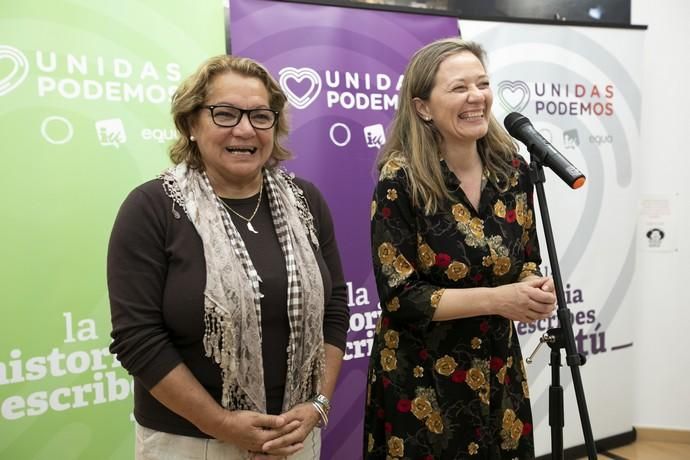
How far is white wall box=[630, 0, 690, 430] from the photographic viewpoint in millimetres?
3301

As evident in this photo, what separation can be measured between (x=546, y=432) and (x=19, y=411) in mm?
2483

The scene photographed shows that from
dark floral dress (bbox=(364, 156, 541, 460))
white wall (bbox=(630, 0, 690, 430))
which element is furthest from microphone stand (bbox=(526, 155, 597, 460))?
white wall (bbox=(630, 0, 690, 430))

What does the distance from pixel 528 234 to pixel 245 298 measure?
2.79ft

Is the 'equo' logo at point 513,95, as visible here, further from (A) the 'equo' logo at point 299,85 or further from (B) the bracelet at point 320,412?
(B) the bracelet at point 320,412

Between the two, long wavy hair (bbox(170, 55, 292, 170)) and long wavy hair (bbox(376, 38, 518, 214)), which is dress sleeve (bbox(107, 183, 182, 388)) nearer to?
long wavy hair (bbox(170, 55, 292, 170))

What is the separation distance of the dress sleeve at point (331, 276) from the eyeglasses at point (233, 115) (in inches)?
10.4

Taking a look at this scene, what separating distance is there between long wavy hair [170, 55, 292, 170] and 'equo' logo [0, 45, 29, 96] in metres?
0.88

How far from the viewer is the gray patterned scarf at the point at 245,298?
1.33 meters

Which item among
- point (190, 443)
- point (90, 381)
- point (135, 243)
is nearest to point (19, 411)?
point (90, 381)

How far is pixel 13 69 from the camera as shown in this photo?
1990 millimetres

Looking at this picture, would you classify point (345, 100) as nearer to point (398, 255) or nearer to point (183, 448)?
point (398, 255)

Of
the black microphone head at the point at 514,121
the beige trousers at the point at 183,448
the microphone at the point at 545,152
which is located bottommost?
the beige trousers at the point at 183,448

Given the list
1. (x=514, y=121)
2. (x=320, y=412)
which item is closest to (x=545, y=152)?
(x=514, y=121)

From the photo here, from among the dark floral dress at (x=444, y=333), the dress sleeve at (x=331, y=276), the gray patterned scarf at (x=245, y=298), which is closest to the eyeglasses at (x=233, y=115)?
the gray patterned scarf at (x=245, y=298)
